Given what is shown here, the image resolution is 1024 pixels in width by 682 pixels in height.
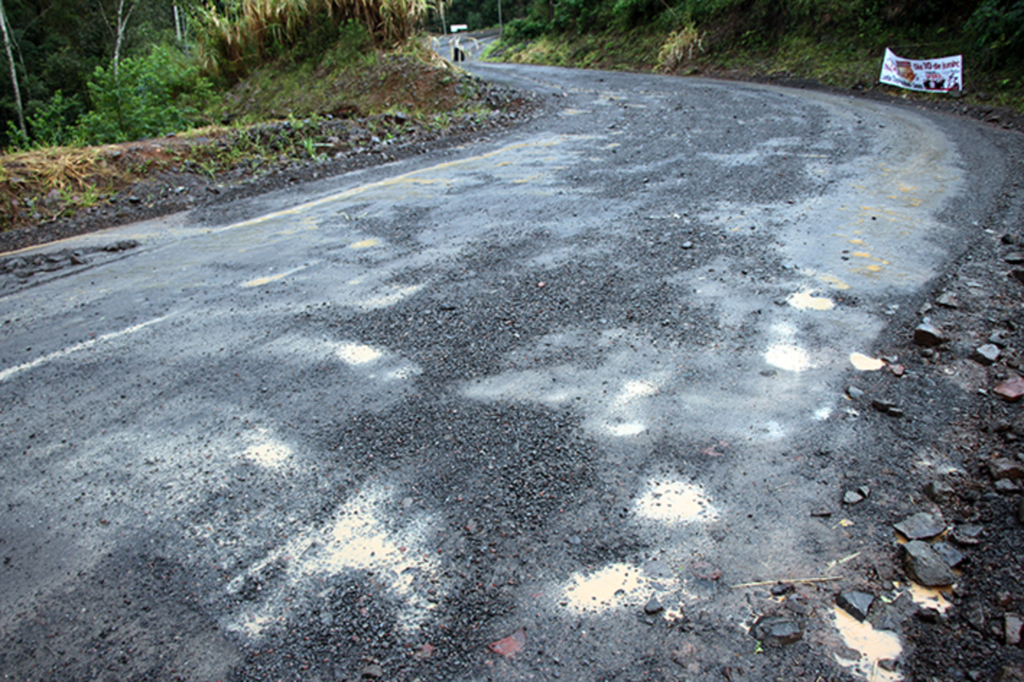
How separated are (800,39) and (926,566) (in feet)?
65.5

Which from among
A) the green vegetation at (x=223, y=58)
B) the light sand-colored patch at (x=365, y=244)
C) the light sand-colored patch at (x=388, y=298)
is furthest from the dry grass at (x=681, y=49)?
the light sand-colored patch at (x=388, y=298)

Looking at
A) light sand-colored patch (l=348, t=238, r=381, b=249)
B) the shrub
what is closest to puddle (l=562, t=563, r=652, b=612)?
light sand-colored patch (l=348, t=238, r=381, b=249)

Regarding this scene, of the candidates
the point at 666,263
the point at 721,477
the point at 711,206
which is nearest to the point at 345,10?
the point at 711,206

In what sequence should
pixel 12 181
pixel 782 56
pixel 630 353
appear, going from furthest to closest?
1. pixel 782 56
2. pixel 12 181
3. pixel 630 353

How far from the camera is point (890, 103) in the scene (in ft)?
42.3

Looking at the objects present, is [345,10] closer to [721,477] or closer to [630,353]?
[630,353]

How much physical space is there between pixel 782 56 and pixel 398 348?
1870 centimetres

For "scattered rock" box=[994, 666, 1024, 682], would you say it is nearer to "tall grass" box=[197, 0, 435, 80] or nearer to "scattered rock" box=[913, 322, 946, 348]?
"scattered rock" box=[913, 322, 946, 348]

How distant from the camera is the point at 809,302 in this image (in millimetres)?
4066

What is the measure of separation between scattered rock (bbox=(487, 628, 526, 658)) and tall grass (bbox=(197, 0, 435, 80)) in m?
13.6

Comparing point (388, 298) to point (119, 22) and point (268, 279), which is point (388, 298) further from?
point (119, 22)

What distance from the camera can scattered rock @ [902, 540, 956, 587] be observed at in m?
2.12

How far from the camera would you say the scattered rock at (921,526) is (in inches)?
90.8

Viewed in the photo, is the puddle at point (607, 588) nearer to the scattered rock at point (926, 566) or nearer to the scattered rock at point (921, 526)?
the scattered rock at point (926, 566)
